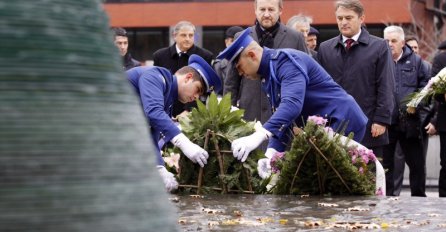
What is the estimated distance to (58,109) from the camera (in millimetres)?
1820

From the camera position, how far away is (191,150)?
8172 millimetres

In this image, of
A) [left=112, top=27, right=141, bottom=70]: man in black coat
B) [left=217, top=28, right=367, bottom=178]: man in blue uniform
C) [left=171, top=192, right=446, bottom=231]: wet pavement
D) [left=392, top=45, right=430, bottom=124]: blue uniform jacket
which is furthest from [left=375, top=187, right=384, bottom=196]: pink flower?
[left=112, top=27, right=141, bottom=70]: man in black coat

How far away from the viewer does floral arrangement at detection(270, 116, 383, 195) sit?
24.9 feet

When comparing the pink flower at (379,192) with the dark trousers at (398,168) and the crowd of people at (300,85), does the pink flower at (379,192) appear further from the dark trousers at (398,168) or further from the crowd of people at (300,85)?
the dark trousers at (398,168)

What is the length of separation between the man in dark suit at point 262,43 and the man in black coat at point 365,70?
0.43 metres

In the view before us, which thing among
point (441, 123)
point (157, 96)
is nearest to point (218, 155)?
point (157, 96)

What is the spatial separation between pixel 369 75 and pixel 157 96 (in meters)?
2.91

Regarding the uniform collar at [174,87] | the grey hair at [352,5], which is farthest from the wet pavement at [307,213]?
the grey hair at [352,5]

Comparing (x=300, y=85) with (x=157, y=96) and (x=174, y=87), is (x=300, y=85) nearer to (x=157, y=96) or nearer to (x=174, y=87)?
(x=174, y=87)

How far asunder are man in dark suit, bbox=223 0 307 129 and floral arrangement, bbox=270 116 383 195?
Result: 278 centimetres

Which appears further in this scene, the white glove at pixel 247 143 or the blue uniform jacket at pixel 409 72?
the blue uniform jacket at pixel 409 72

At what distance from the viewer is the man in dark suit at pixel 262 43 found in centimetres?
1077

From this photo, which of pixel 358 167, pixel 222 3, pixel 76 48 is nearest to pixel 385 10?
pixel 222 3

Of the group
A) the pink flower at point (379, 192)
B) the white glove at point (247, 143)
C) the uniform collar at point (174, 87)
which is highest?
the uniform collar at point (174, 87)
